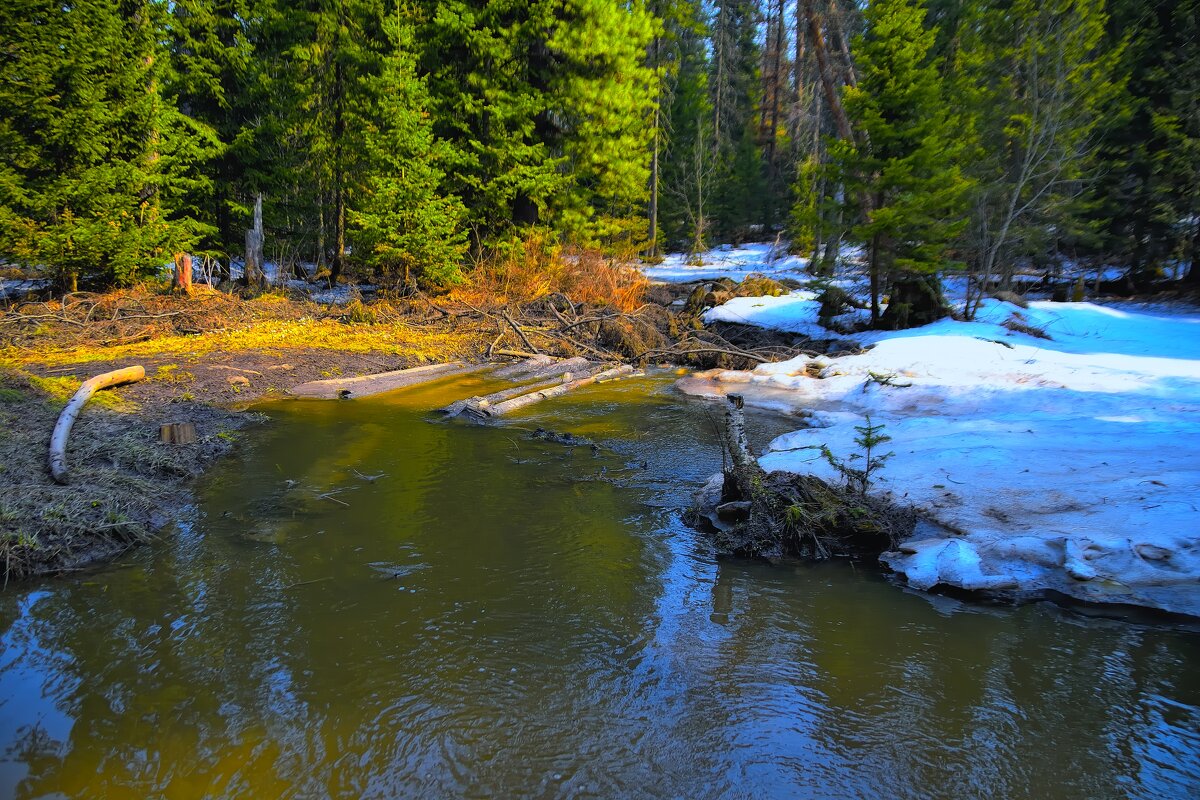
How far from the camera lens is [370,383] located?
1139 centimetres

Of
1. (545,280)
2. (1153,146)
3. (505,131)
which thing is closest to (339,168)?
(505,131)

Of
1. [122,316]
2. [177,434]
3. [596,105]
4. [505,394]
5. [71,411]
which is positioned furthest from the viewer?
[596,105]

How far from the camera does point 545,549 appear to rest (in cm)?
573

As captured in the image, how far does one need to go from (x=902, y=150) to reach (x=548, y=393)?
338 inches

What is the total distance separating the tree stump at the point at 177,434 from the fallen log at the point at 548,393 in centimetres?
373

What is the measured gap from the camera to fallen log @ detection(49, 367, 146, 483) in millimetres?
6041

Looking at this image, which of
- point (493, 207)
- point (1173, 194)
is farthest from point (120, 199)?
point (1173, 194)

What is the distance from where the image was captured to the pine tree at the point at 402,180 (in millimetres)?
16328

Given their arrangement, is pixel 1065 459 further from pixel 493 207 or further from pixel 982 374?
pixel 493 207

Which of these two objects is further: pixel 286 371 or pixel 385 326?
pixel 385 326

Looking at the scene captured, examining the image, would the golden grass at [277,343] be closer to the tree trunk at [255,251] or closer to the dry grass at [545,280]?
the dry grass at [545,280]

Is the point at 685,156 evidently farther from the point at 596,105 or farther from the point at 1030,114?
the point at 1030,114

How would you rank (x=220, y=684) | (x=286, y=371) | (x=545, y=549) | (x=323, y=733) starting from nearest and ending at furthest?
1. (x=323, y=733)
2. (x=220, y=684)
3. (x=545, y=549)
4. (x=286, y=371)

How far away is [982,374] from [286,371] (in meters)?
11.6
